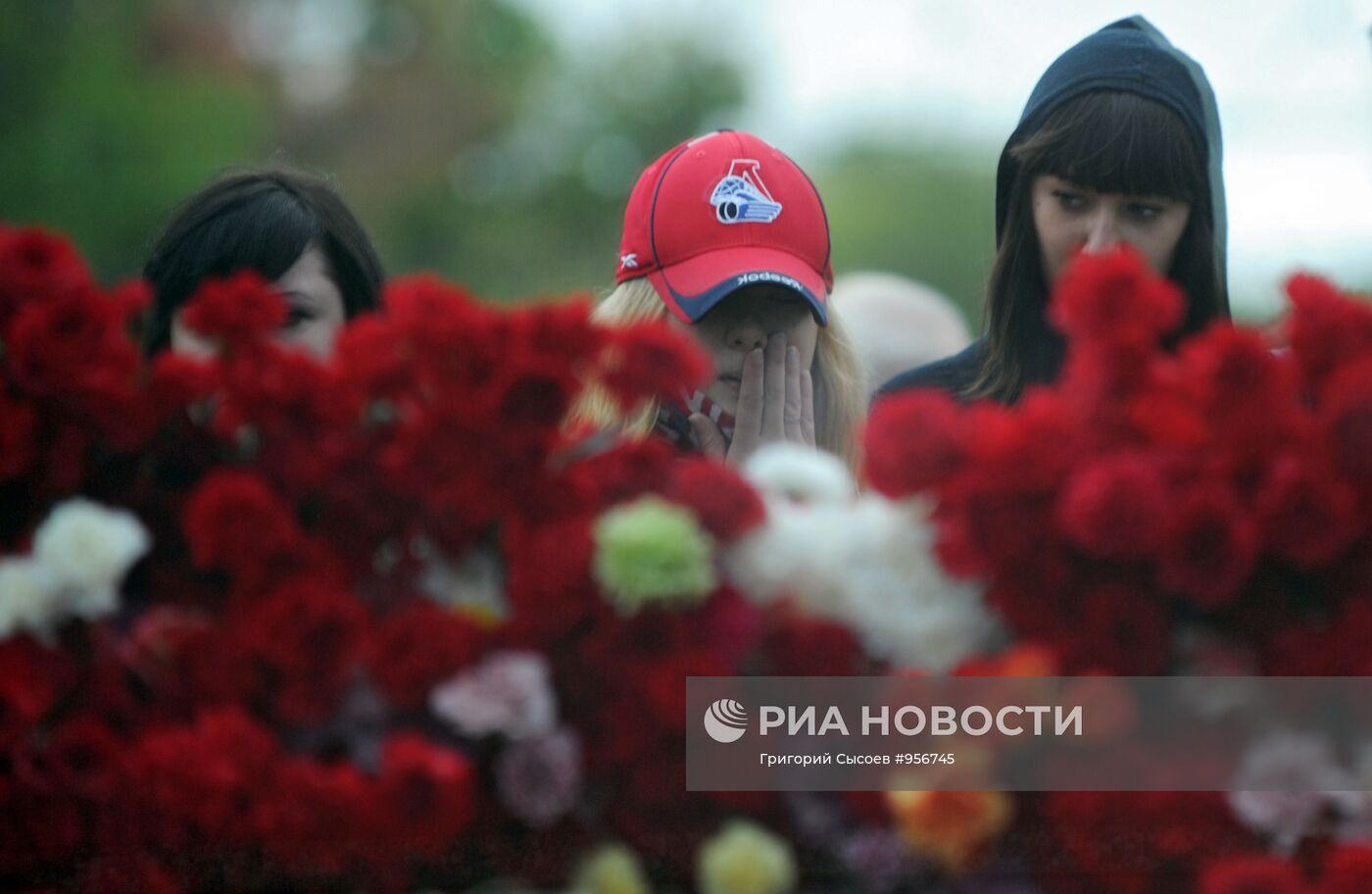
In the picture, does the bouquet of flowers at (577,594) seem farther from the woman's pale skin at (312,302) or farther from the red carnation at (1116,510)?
the woman's pale skin at (312,302)

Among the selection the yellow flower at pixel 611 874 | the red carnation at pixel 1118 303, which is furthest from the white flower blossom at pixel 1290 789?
the yellow flower at pixel 611 874

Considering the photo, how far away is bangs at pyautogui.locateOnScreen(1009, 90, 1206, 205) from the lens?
2234 mm

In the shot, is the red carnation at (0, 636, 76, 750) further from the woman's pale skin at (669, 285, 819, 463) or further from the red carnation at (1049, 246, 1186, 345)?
the woman's pale skin at (669, 285, 819, 463)

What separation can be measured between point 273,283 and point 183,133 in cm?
1653

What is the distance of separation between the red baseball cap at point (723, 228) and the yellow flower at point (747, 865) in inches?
51.7

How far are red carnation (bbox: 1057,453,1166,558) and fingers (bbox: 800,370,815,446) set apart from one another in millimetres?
1205

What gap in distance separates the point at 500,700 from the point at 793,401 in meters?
1.24

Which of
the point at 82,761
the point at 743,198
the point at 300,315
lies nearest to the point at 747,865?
the point at 82,761

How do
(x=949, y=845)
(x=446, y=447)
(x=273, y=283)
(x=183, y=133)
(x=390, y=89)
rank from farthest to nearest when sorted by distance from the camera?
(x=390, y=89)
(x=183, y=133)
(x=273, y=283)
(x=446, y=447)
(x=949, y=845)

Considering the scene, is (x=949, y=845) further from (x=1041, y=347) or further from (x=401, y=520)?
(x=1041, y=347)

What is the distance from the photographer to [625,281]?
2.58 meters

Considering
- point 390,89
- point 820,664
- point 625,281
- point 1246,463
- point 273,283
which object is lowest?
point 820,664

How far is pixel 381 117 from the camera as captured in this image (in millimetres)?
24531

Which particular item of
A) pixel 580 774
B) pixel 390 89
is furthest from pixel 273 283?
pixel 390 89
